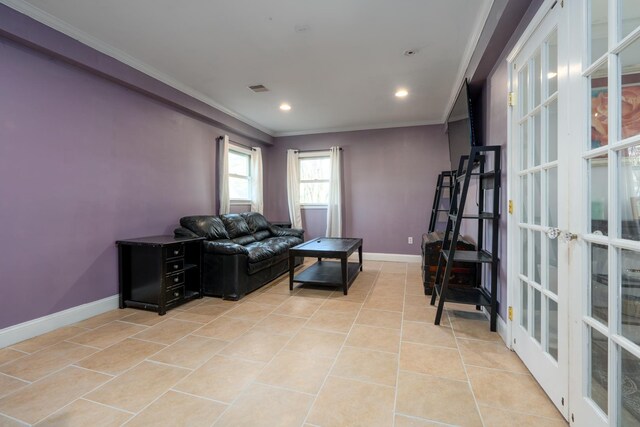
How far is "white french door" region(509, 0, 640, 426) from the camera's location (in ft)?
3.14

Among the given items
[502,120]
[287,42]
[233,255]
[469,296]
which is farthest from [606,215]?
[233,255]

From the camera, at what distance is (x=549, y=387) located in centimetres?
146

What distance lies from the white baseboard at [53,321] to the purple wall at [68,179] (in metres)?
0.05

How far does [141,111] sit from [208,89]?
2.89ft

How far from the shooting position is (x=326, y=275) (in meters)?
3.65

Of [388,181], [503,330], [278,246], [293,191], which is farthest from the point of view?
[293,191]

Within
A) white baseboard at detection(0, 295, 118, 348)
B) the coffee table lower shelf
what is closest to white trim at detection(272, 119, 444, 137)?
the coffee table lower shelf

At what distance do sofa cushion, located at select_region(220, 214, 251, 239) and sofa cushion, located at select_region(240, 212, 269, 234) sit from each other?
0.19 m

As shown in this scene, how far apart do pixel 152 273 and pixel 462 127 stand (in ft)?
11.8

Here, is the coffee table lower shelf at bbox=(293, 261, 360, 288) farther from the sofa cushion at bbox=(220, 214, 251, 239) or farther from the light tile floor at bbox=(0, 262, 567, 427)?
the sofa cushion at bbox=(220, 214, 251, 239)

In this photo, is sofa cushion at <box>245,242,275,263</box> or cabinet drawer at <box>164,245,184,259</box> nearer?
cabinet drawer at <box>164,245,184,259</box>

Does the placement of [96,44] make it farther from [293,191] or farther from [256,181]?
[293,191]

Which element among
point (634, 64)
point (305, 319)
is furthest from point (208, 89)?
point (634, 64)

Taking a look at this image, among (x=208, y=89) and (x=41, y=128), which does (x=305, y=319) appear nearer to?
(x=41, y=128)
